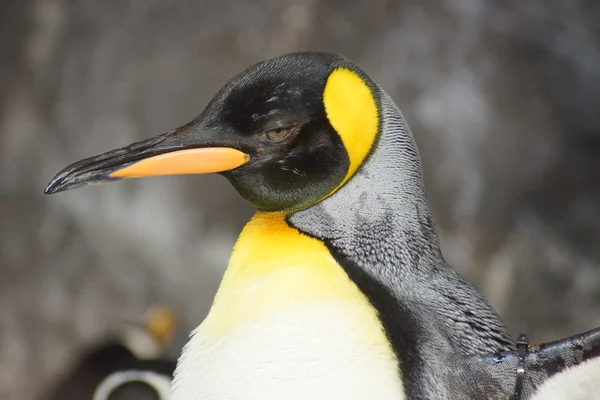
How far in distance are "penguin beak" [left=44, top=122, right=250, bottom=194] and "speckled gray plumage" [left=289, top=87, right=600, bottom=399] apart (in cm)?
12

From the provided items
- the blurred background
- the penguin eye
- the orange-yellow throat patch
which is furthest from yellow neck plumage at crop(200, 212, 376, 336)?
the blurred background

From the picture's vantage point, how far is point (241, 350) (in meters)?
0.79

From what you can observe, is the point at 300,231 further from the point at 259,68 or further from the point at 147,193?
the point at 147,193

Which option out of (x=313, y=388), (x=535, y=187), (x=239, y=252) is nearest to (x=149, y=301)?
(x=535, y=187)

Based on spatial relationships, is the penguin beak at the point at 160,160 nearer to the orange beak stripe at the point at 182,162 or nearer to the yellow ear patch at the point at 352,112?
the orange beak stripe at the point at 182,162

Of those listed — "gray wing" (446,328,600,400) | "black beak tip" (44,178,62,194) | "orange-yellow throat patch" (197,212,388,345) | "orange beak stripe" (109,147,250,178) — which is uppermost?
"black beak tip" (44,178,62,194)

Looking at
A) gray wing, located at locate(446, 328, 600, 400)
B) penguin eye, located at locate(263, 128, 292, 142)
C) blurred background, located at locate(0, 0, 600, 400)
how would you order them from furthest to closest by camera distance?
blurred background, located at locate(0, 0, 600, 400) < penguin eye, located at locate(263, 128, 292, 142) < gray wing, located at locate(446, 328, 600, 400)

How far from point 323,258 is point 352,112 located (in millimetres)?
171

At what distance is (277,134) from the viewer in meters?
0.81

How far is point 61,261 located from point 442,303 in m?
2.02

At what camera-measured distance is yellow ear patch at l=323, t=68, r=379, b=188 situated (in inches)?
31.9

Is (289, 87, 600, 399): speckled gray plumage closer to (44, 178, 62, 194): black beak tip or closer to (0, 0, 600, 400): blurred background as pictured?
(44, 178, 62, 194): black beak tip

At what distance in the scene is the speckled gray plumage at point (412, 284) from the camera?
29.0 inches

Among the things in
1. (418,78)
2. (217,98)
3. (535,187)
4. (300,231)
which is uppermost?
(418,78)
